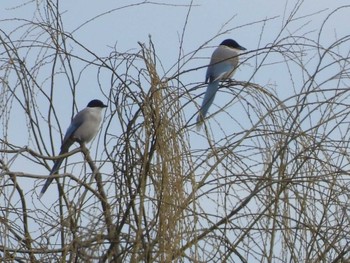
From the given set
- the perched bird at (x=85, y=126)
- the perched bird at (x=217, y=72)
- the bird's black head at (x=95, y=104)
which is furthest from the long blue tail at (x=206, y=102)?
the bird's black head at (x=95, y=104)

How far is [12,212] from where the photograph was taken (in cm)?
342

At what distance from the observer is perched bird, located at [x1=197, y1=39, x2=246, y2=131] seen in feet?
12.3

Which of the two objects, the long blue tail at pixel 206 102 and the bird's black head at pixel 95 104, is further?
the bird's black head at pixel 95 104

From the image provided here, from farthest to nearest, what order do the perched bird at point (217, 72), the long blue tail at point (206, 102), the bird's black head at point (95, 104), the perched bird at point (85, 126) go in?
the bird's black head at point (95, 104), the perched bird at point (85, 126), the perched bird at point (217, 72), the long blue tail at point (206, 102)

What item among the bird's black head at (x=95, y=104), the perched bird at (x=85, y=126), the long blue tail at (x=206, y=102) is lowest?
the long blue tail at (x=206, y=102)

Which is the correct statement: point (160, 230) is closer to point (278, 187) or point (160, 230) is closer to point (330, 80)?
point (278, 187)

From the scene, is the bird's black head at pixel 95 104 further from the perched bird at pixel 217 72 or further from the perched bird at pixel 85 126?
the perched bird at pixel 217 72

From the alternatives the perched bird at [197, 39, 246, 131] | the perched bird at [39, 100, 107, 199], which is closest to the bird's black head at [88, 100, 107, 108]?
the perched bird at [39, 100, 107, 199]

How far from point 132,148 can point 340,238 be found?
0.81 m

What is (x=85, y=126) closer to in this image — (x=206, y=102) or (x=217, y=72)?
(x=217, y=72)

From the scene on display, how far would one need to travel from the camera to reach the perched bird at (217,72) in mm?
3748

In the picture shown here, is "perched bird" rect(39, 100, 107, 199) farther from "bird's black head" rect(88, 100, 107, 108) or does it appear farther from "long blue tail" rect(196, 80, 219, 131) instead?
"long blue tail" rect(196, 80, 219, 131)

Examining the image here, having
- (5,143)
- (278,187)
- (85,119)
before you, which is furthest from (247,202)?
(85,119)

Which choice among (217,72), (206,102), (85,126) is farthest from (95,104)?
(206,102)
